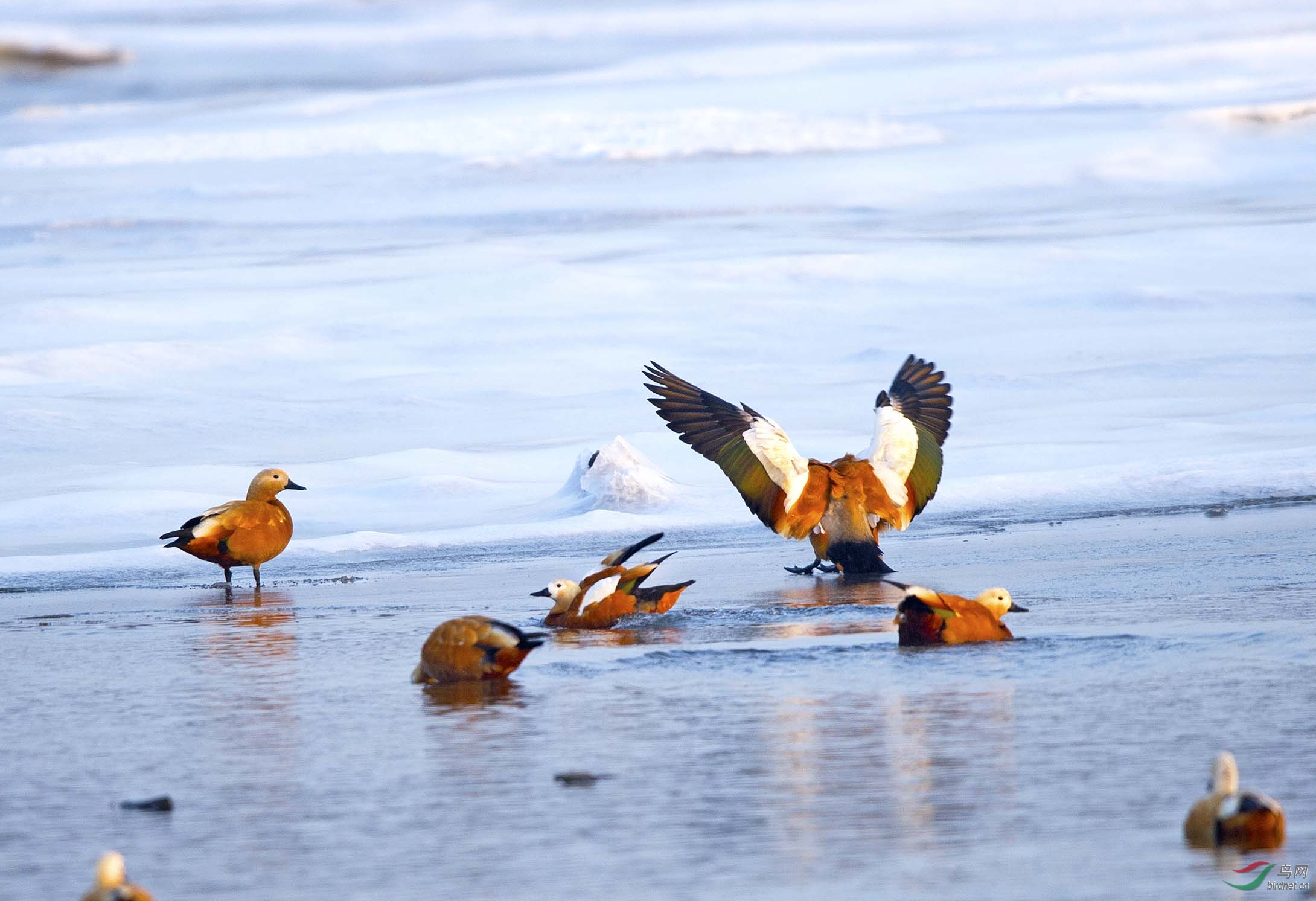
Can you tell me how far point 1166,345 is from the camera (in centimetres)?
2436

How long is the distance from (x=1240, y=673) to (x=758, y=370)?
16.9m

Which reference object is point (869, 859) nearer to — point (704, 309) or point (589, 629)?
point (589, 629)

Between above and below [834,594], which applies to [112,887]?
below

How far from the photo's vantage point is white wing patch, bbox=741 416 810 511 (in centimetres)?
1191

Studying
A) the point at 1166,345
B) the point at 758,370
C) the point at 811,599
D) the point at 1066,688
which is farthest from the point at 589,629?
the point at 1166,345

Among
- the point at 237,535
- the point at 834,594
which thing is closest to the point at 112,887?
the point at 834,594

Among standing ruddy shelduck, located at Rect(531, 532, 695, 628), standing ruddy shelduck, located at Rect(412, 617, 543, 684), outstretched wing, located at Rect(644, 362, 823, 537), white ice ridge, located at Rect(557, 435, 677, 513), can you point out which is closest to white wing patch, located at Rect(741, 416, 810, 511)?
outstretched wing, located at Rect(644, 362, 823, 537)

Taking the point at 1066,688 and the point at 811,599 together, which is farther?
the point at 811,599

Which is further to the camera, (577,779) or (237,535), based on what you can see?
(237,535)

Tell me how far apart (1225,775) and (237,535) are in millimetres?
8979

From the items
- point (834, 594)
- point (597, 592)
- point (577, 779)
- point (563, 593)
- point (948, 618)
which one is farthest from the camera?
point (834, 594)

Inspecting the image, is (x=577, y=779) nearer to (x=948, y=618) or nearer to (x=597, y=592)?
(x=948, y=618)

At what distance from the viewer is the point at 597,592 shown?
9469 millimetres

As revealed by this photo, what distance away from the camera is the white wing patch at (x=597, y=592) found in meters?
9.45
